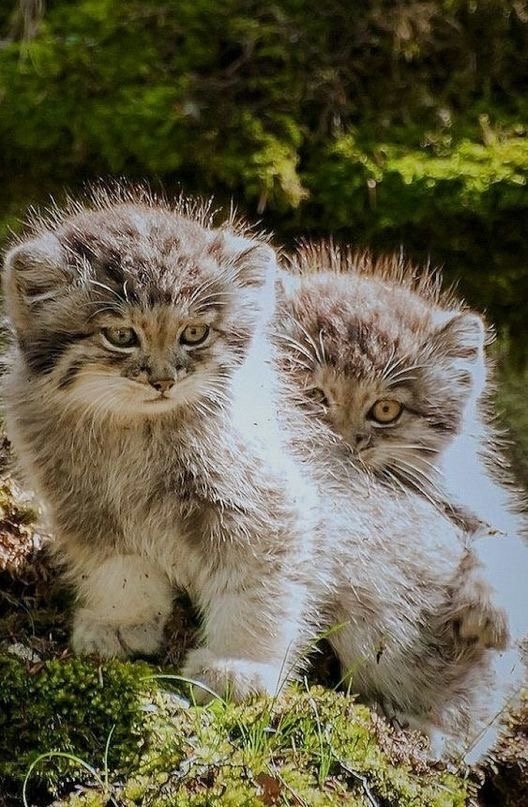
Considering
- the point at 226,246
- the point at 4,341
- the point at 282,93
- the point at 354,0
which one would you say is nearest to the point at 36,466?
the point at 4,341

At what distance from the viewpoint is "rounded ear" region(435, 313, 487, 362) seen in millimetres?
1124

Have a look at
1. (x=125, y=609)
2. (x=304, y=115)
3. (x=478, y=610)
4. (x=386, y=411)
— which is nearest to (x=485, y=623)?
(x=478, y=610)

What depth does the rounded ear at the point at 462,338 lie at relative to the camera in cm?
112

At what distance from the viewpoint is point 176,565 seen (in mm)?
1070

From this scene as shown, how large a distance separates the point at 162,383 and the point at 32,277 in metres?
0.16

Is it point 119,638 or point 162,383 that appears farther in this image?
point 119,638

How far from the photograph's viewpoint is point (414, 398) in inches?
43.1

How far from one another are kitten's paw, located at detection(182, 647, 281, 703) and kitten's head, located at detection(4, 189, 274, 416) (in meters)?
0.25

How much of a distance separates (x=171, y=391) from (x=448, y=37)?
682 millimetres

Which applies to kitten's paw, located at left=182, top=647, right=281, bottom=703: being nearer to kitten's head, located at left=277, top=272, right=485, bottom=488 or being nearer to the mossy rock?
the mossy rock

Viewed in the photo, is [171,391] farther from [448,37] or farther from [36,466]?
[448,37]

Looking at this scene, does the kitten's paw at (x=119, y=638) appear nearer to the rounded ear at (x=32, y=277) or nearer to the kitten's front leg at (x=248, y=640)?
the kitten's front leg at (x=248, y=640)

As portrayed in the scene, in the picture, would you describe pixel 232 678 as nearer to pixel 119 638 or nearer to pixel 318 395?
pixel 119 638

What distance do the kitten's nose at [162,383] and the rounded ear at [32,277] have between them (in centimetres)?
13
